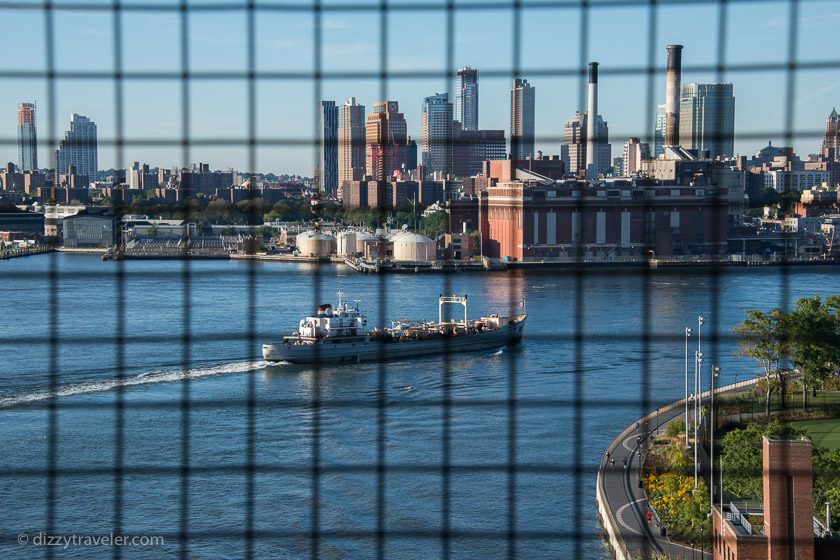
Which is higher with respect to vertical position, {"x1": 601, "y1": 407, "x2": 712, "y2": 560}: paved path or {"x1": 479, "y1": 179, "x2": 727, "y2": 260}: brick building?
{"x1": 479, "y1": 179, "x2": 727, "y2": 260}: brick building

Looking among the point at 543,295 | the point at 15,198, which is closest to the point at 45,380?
the point at 15,198

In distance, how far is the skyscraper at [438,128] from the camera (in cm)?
195

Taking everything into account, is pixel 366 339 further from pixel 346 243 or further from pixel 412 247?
pixel 346 243

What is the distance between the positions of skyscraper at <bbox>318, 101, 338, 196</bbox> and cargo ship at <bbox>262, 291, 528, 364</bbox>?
3294 millimetres

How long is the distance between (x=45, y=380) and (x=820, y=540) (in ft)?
19.8

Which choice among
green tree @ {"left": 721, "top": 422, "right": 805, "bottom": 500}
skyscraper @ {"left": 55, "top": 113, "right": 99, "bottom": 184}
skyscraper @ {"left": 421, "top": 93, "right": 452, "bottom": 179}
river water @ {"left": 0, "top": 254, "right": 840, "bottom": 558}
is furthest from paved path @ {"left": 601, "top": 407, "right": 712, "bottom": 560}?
skyscraper @ {"left": 55, "top": 113, "right": 99, "bottom": 184}

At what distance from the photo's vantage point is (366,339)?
10.5m

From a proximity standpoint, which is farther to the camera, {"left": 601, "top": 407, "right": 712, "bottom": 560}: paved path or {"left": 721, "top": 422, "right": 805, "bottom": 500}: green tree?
{"left": 721, "top": 422, "right": 805, "bottom": 500}: green tree

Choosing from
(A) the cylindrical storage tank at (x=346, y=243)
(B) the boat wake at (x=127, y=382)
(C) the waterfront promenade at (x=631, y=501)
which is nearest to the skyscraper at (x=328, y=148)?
(B) the boat wake at (x=127, y=382)

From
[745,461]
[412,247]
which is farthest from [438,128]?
[412,247]

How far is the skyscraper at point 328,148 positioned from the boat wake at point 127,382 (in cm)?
126

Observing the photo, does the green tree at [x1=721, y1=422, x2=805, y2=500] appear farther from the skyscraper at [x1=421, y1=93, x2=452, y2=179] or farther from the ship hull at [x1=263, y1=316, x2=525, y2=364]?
the ship hull at [x1=263, y1=316, x2=525, y2=364]

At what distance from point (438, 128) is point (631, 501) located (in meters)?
3.14

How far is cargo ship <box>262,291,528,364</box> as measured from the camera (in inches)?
390
